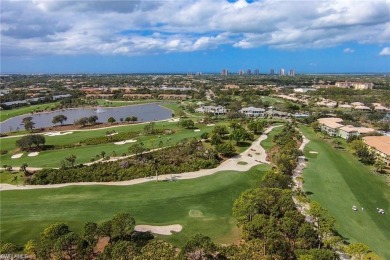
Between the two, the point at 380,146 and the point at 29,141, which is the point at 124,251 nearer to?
the point at 29,141

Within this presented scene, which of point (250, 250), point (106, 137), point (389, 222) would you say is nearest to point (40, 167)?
point (106, 137)

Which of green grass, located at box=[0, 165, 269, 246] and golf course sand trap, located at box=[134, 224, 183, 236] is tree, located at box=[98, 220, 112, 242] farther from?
green grass, located at box=[0, 165, 269, 246]

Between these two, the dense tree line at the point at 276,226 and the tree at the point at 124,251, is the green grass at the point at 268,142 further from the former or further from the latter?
the tree at the point at 124,251

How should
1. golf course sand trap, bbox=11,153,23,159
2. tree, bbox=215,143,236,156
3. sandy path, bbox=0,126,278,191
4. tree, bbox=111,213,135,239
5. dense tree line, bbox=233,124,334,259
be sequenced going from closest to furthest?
dense tree line, bbox=233,124,334,259 → tree, bbox=111,213,135,239 → sandy path, bbox=0,126,278,191 → tree, bbox=215,143,236,156 → golf course sand trap, bbox=11,153,23,159

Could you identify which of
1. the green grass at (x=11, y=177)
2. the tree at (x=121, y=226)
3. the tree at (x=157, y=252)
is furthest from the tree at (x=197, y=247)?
the green grass at (x=11, y=177)

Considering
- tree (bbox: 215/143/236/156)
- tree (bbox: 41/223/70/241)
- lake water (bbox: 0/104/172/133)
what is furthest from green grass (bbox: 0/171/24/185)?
lake water (bbox: 0/104/172/133)

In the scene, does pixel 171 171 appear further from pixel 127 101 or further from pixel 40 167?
pixel 127 101
